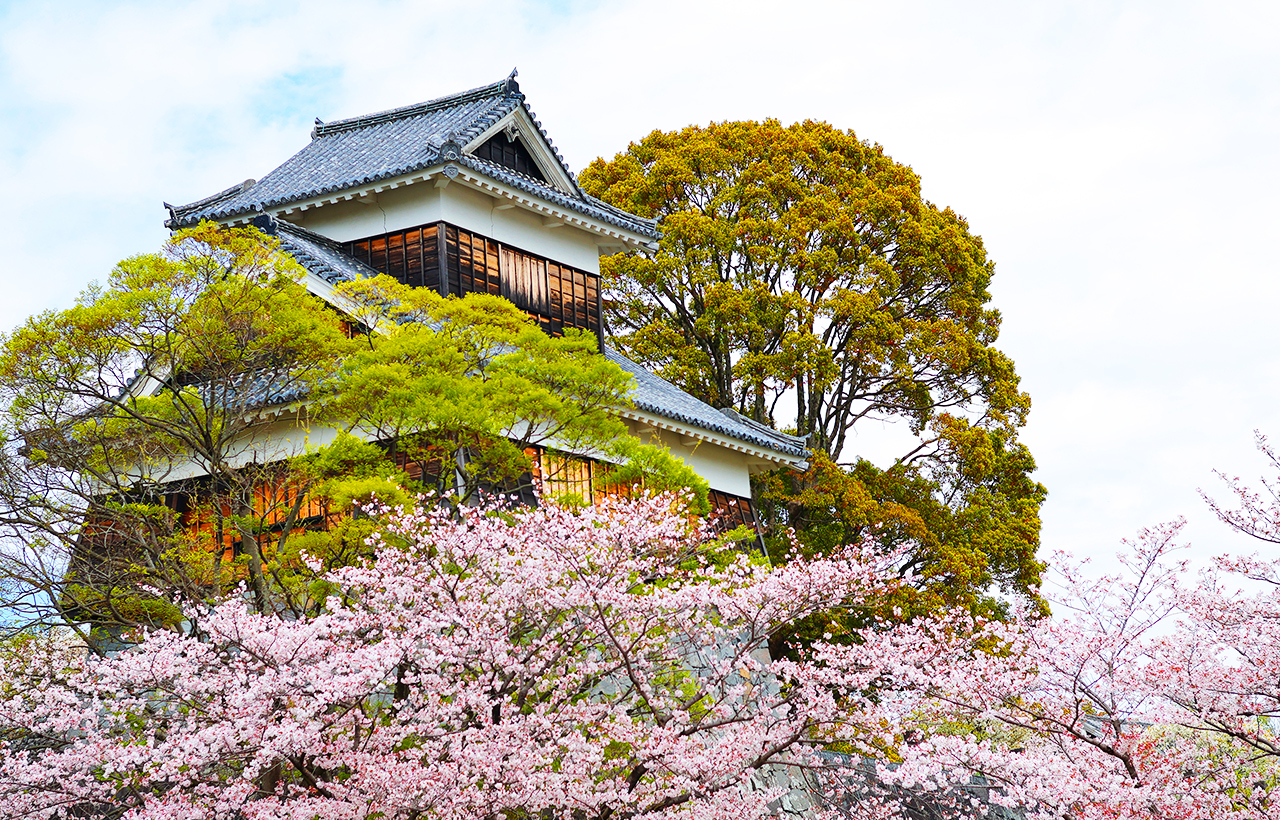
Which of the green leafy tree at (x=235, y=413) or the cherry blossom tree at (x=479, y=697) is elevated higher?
the green leafy tree at (x=235, y=413)

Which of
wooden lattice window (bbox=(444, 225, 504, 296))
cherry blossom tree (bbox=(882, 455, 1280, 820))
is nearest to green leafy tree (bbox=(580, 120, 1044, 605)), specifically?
wooden lattice window (bbox=(444, 225, 504, 296))

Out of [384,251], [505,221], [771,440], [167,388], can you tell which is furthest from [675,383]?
[167,388]

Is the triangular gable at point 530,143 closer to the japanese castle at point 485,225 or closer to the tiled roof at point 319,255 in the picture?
the japanese castle at point 485,225

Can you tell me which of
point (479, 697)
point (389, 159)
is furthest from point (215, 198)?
point (479, 697)

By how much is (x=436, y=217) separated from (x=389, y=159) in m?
2.15

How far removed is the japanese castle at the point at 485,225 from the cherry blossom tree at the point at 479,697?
6.44 metres

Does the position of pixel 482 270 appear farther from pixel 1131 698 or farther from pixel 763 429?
pixel 1131 698

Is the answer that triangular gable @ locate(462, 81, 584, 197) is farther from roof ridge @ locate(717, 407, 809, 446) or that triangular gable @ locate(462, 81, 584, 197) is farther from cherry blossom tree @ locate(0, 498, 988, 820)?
cherry blossom tree @ locate(0, 498, 988, 820)

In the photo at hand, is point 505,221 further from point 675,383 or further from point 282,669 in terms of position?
point 282,669

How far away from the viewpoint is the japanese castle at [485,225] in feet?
62.8

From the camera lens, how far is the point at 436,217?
19.4 metres

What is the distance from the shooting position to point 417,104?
23.6 metres

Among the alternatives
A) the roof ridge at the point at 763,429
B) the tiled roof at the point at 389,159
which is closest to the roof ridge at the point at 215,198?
the tiled roof at the point at 389,159

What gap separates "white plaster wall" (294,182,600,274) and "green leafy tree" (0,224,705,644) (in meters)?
4.60
